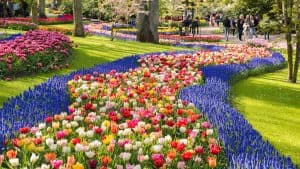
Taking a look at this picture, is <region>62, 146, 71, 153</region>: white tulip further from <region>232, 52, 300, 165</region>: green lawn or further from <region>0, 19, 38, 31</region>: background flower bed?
<region>0, 19, 38, 31</region>: background flower bed

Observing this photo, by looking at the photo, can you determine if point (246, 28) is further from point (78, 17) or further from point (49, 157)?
point (49, 157)

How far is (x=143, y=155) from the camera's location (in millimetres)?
5414

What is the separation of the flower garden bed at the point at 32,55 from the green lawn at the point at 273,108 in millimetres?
5273

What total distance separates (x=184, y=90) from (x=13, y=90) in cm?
364

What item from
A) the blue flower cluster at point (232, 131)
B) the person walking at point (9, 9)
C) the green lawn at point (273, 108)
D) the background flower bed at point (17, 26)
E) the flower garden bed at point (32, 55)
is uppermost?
the person walking at point (9, 9)

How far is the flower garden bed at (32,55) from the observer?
1255cm

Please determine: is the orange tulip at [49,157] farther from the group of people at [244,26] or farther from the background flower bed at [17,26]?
the group of people at [244,26]

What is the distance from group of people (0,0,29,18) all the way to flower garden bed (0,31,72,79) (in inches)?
1035

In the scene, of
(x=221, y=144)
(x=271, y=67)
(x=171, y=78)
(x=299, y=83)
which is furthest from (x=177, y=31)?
(x=221, y=144)

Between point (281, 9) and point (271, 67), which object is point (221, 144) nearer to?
point (281, 9)

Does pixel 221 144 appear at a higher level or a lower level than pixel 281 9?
lower

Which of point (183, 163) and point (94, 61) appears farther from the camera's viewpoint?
point (94, 61)

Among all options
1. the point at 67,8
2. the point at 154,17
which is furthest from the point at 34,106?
the point at 67,8

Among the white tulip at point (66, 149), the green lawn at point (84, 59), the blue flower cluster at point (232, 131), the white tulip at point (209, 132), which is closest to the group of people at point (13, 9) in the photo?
the green lawn at point (84, 59)
